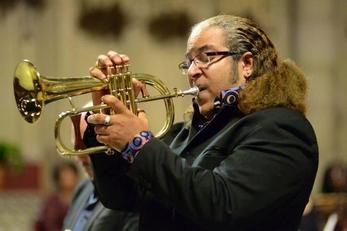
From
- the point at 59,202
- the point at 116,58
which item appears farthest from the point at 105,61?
the point at 59,202

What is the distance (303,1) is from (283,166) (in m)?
6.49

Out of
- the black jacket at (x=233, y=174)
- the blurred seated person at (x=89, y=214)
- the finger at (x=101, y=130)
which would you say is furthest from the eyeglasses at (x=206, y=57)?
the blurred seated person at (x=89, y=214)

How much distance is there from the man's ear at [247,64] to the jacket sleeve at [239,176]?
200 millimetres

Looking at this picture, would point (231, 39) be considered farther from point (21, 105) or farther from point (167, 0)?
point (167, 0)

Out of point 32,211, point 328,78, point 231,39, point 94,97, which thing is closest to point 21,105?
point 94,97

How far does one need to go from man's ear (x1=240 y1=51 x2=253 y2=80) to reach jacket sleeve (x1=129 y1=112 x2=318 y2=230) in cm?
20

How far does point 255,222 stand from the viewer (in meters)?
2.88

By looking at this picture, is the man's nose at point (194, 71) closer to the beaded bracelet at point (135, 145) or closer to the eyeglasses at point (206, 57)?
the eyeglasses at point (206, 57)

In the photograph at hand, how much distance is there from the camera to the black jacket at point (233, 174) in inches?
111

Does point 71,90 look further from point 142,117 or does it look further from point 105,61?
point 142,117

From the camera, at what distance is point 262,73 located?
3.10 metres

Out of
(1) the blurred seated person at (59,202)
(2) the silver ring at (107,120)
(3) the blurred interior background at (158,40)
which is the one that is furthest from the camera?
(3) the blurred interior background at (158,40)

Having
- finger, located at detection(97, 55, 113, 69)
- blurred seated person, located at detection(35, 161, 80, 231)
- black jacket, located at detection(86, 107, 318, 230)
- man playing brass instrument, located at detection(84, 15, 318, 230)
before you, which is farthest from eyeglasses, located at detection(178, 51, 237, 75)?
blurred seated person, located at detection(35, 161, 80, 231)

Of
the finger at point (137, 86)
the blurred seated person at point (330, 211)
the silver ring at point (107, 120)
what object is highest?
the finger at point (137, 86)
